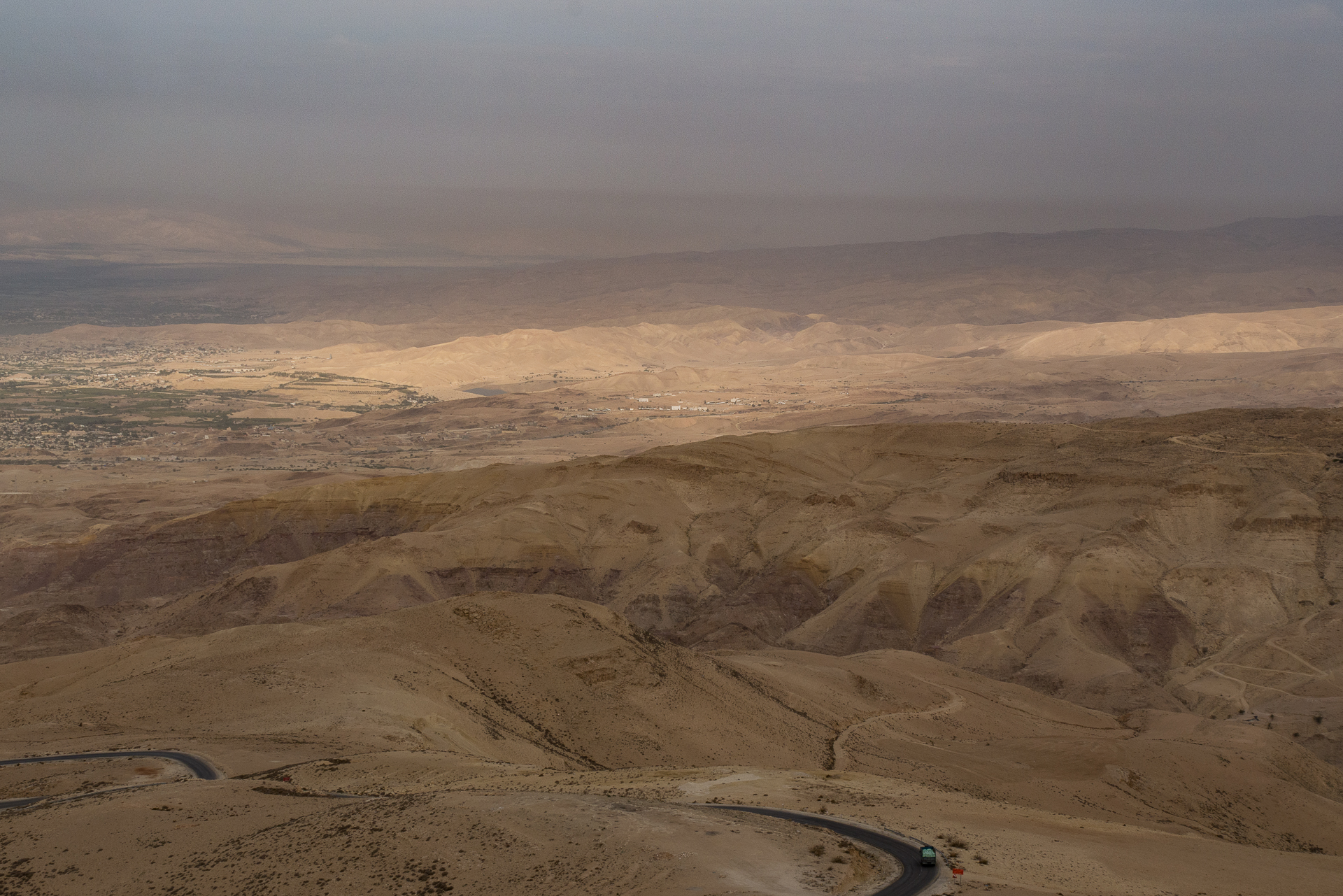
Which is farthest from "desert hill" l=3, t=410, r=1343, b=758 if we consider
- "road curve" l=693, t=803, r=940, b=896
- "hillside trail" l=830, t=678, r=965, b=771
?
"road curve" l=693, t=803, r=940, b=896

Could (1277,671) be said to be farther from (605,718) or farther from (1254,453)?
(605,718)

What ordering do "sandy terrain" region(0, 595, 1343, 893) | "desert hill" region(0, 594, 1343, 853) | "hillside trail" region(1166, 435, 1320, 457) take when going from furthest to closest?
"hillside trail" region(1166, 435, 1320, 457) < "desert hill" region(0, 594, 1343, 853) < "sandy terrain" region(0, 595, 1343, 893)

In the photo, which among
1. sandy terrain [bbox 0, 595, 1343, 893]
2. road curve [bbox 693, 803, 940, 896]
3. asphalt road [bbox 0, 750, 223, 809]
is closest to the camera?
road curve [bbox 693, 803, 940, 896]

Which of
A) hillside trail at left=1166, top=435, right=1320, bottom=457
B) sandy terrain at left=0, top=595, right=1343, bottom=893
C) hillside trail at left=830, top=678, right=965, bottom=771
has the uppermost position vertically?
hillside trail at left=1166, top=435, right=1320, bottom=457

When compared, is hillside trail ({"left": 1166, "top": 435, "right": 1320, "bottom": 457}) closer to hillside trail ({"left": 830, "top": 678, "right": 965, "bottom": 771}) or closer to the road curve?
hillside trail ({"left": 830, "top": 678, "right": 965, "bottom": 771})

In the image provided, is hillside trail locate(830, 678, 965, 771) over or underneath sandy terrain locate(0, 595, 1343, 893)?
underneath

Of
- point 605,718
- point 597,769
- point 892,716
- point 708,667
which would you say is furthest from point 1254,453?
point 597,769

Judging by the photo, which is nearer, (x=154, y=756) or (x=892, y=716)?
(x=154, y=756)

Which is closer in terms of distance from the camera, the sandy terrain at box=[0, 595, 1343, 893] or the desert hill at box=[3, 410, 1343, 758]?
the sandy terrain at box=[0, 595, 1343, 893]
